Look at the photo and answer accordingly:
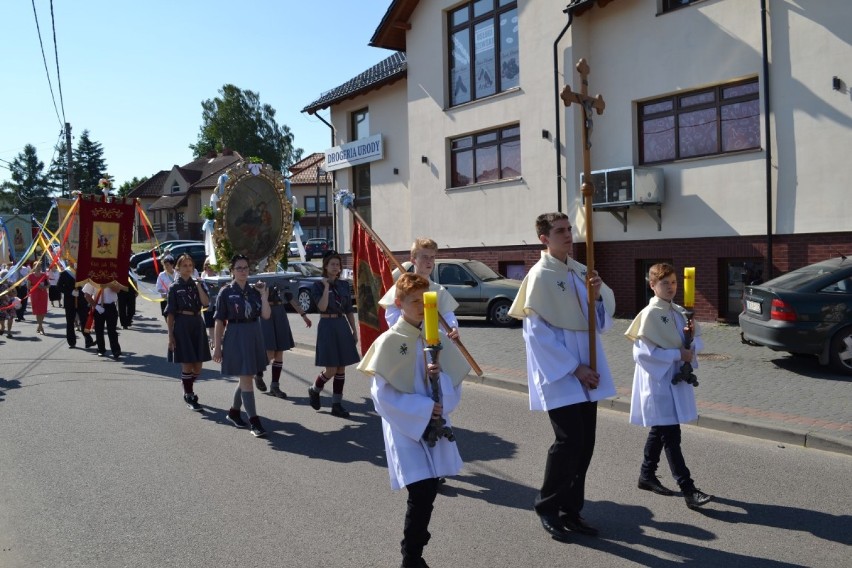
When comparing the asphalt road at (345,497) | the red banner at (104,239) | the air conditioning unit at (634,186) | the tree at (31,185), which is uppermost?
the tree at (31,185)

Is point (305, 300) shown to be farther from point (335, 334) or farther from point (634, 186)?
point (335, 334)

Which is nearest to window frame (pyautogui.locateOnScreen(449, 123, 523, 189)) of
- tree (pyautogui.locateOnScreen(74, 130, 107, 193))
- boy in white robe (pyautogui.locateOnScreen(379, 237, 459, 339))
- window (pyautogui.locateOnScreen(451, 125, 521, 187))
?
window (pyautogui.locateOnScreen(451, 125, 521, 187))

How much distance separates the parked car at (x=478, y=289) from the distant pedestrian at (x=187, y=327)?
7774mm

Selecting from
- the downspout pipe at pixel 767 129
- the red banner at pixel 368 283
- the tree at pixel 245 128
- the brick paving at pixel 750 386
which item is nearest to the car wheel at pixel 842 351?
the brick paving at pixel 750 386

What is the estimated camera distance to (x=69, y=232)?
1368cm

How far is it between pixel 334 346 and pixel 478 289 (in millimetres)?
8350

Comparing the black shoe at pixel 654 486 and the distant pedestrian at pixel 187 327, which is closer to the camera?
the black shoe at pixel 654 486

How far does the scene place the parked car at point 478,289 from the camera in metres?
16.1

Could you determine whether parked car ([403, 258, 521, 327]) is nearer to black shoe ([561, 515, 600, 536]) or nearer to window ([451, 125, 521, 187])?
window ([451, 125, 521, 187])

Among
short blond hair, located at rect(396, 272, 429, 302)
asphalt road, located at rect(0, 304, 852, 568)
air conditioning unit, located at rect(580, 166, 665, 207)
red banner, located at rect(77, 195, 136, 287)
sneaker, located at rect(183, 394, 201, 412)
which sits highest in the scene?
air conditioning unit, located at rect(580, 166, 665, 207)

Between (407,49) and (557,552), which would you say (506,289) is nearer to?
(407,49)

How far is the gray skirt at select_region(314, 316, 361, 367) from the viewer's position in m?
8.49

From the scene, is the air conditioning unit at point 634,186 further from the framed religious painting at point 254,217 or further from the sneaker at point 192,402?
the sneaker at point 192,402

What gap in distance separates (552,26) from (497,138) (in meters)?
3.12
